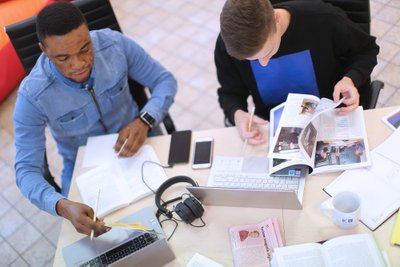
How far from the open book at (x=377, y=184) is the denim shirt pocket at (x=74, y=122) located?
0.99 meters

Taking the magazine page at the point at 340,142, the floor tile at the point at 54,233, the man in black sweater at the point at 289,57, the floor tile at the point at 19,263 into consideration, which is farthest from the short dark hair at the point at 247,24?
the floor tile at the point at 19,263

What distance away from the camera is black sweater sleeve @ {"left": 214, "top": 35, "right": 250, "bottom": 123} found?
5.65 feet

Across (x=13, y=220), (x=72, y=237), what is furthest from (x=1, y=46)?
(x=72, y=237)

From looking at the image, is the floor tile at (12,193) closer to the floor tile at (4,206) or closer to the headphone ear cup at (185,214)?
the floor tile at (4,206)

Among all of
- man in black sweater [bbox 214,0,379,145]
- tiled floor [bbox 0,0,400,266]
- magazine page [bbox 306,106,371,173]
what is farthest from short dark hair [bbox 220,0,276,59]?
tiled floor [bbox 0,0,400,266]

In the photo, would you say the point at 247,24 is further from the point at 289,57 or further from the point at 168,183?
the point at 168,183

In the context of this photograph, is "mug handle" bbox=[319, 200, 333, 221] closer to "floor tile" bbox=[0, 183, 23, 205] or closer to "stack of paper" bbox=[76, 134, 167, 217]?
Result: "stack of paper" bbox=[76, 134, 167, 217]

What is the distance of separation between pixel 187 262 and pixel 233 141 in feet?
1.60

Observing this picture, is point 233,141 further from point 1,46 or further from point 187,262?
point 1,46

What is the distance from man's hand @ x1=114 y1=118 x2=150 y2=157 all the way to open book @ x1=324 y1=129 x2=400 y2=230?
72 centimetres

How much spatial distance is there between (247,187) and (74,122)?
77 centimetres

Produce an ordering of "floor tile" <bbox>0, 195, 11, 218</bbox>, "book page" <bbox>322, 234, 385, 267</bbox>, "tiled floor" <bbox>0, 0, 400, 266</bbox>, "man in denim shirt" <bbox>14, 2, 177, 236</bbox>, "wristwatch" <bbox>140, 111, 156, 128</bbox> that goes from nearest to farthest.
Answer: "book page" <bbox>322, 234, 385, 267</bbox> < "man in denim shirt" <bbox>14, 2, 177, 236</bbox> < "wristwatch" <bbox>140, 111, 156, 128</bbox> < "tiled floor" <bbox>0, 0, 400, 266</bbox> < "floor tile" <bbox>0, 195, 11, 218</bbox>

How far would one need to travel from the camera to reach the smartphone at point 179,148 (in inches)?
62.0

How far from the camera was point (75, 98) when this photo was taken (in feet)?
5.52
